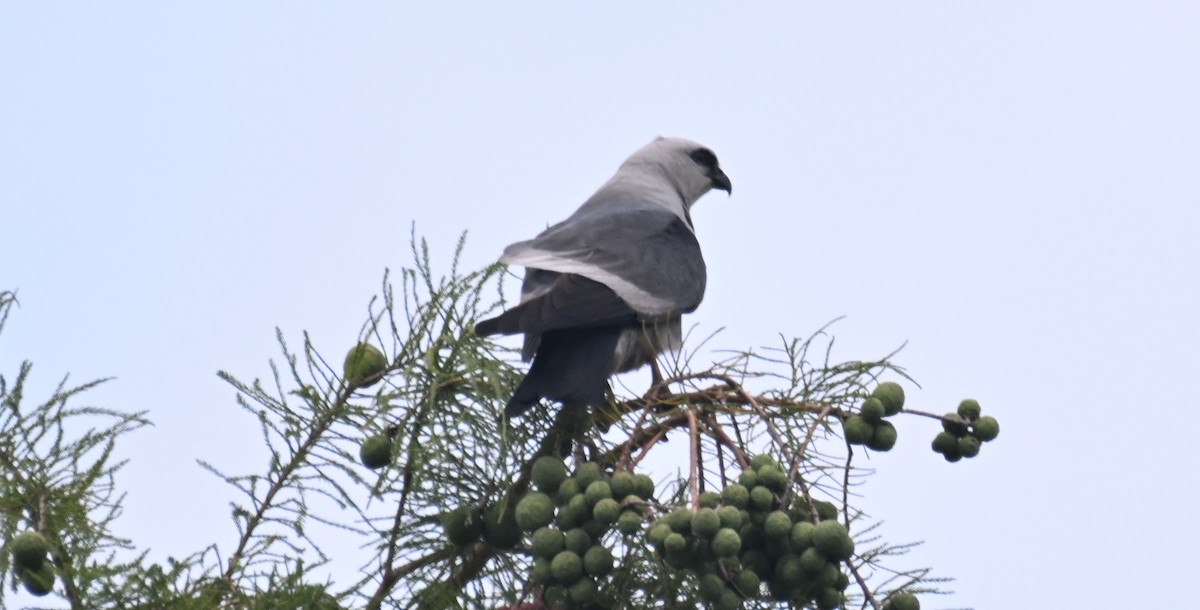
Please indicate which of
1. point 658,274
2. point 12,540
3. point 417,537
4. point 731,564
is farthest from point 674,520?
point 658,274

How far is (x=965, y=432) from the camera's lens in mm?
2705

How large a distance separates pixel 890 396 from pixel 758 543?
0.39 meters

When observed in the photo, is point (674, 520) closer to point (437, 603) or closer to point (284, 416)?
point (437, 603)

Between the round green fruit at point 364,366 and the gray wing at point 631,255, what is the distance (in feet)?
3.35

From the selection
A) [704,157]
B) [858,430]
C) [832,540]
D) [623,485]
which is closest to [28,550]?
[623,485]

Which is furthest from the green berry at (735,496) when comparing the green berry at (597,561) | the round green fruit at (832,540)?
the green berry at (597,561)

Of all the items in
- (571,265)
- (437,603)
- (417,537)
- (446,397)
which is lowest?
(437,603)

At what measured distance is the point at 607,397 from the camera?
3.21 m

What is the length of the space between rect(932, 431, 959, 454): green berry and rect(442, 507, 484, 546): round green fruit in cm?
92

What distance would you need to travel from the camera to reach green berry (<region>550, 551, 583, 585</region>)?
2479 mm

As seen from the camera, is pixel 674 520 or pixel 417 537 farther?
pixel 417 537

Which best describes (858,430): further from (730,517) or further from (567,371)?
(567,371)

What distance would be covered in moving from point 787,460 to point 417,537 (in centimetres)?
81

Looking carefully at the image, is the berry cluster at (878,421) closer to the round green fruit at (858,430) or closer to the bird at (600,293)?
the round green fruit at (858,430)
